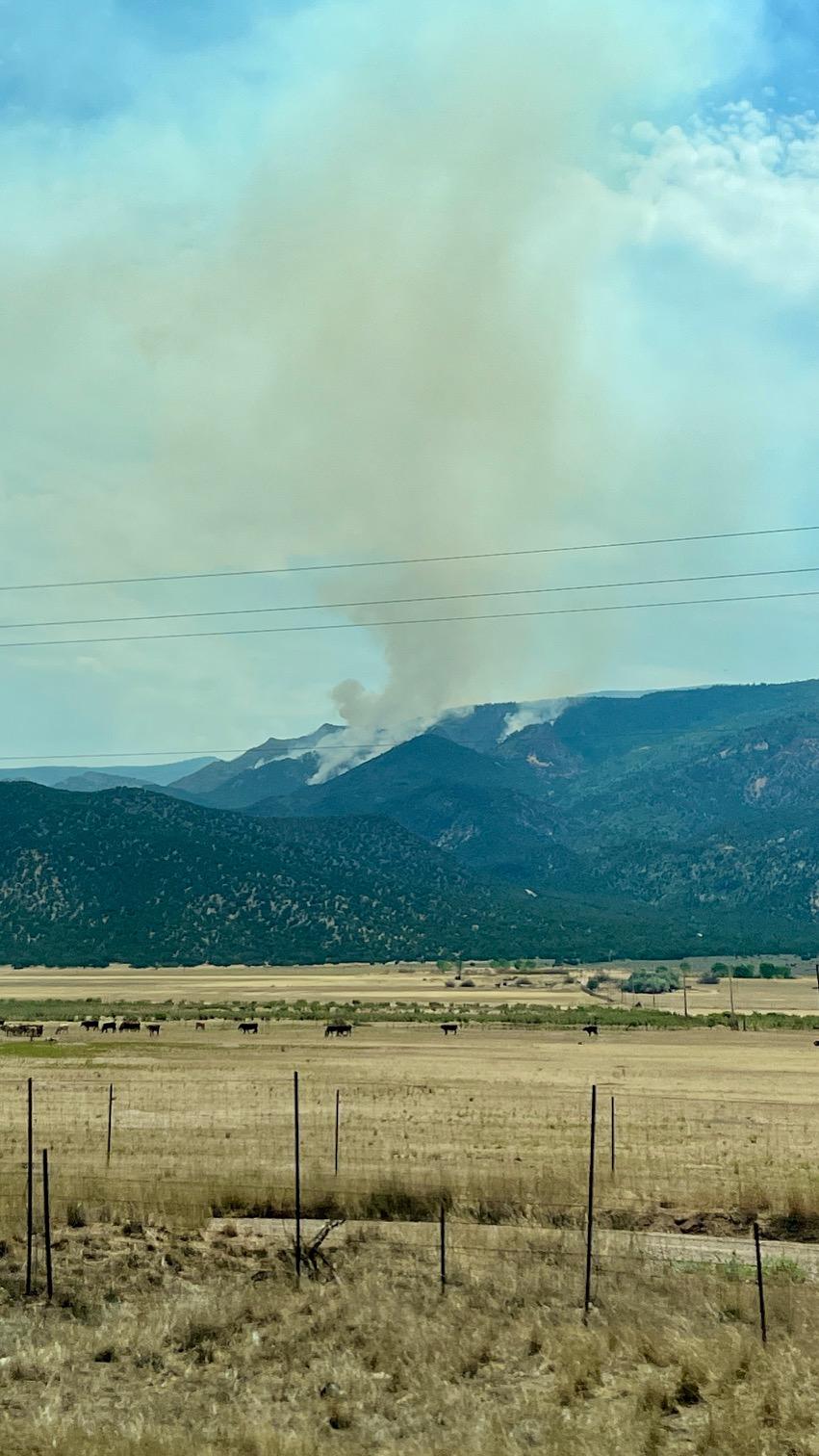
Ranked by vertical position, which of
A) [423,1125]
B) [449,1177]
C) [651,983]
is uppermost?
[449,1177]

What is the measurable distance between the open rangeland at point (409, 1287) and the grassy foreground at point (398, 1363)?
51mm

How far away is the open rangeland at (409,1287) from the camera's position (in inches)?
619

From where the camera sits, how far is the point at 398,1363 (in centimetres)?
1809

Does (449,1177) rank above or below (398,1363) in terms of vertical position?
below

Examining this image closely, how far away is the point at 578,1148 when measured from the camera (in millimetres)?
39875

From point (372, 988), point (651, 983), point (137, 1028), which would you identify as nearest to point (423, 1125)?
point (137, 1028)

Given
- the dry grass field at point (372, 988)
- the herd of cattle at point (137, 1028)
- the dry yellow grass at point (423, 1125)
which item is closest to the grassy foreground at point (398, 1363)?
the dry yellow grass at point (423, 1125)

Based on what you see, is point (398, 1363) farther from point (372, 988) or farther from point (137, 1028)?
point (372, 988)

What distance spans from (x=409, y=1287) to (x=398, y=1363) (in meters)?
3.62

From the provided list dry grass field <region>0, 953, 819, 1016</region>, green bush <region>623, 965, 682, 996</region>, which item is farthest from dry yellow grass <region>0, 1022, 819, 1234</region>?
green bush <region>623, 965, 682, 996</region>

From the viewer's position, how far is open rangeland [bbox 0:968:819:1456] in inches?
619

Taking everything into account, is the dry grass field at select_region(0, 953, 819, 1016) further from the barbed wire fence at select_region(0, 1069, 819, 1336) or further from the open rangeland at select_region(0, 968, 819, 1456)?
the open rangeland at select_region(0, 968, 819, 1456)

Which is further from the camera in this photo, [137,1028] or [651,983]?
[651,983]

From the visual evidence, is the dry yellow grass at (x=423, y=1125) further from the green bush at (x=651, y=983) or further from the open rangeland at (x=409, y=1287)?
the green bush at (x=651, y=983)
